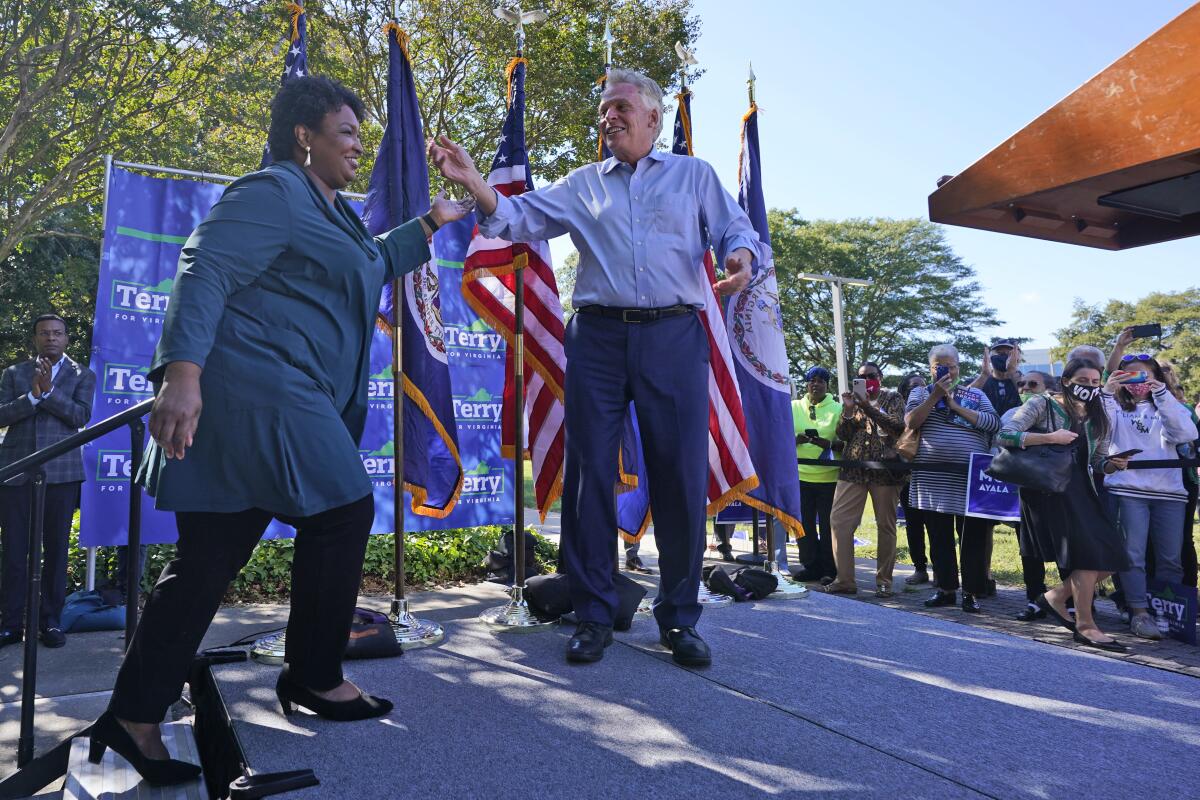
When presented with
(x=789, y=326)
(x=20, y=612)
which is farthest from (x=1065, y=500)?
(x=789, y=326)

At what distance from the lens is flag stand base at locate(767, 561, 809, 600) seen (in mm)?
4761

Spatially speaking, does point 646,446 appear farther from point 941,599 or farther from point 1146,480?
point 1146,480

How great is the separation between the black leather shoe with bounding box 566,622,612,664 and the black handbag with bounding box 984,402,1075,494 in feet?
9.62

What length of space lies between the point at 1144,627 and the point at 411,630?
4.41 m

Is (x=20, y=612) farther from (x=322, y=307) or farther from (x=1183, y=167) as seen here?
(x=1183, y=167)

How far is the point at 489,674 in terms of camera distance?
3.07 meters

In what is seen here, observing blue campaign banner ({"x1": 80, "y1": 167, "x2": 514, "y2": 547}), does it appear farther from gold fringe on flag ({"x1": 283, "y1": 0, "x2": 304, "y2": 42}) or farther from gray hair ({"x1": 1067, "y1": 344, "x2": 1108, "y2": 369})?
gray hair ({"x1": 1067, "y1": 344, "x2": 1108, "y2": 369})

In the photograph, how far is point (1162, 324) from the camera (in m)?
33.2

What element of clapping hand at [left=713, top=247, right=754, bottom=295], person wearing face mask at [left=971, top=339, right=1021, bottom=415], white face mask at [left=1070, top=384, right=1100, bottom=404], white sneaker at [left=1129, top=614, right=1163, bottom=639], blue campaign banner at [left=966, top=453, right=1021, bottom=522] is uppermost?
clapping hand at [left=713, top=247, right=754, bottom=295]

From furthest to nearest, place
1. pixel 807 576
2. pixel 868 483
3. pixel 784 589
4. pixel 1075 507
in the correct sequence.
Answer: pixel 807 576, pixel 868 483, pixel 784 589, pixel 1075 507

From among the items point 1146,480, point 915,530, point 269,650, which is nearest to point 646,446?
point 269,650

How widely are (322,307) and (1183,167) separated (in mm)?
2108

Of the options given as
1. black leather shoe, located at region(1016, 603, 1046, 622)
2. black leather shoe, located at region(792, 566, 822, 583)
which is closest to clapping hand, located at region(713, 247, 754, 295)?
black leather shoe, located at region(1016, 603, 1046, 622)

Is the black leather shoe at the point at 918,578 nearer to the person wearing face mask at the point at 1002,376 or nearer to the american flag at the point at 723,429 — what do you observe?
the person wearing face mask at the point at 1002,376
